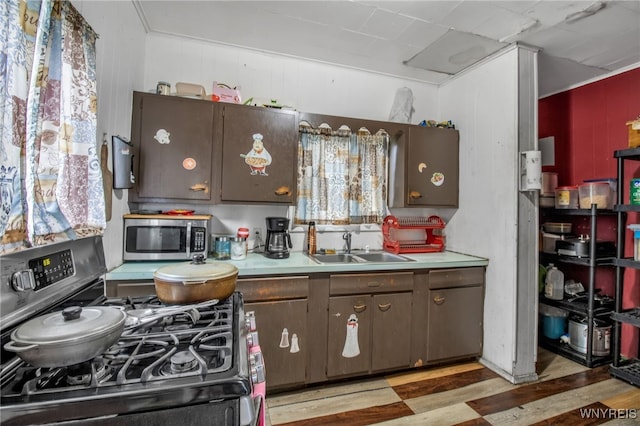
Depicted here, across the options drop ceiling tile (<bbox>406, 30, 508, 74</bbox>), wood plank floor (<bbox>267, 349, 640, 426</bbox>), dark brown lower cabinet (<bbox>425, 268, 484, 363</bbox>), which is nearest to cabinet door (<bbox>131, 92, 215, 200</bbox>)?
wood plank floor (<bbox>267, 349, 640, 426</bbox>)

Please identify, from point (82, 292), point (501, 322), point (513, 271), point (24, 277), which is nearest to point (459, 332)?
point (501, 322)

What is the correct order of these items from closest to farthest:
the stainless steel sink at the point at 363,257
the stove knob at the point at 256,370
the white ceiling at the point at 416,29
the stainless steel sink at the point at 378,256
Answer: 1. the stove knob at the point at 256,370
2. the white ceiling at the point at 416,29
3. the stainless steel sink at the point at 363,257
4. the stainless steel sink at the point at 378,256

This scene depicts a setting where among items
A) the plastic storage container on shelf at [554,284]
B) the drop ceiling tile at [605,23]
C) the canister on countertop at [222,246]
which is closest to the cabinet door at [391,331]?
the canister on countertop at [222,246]

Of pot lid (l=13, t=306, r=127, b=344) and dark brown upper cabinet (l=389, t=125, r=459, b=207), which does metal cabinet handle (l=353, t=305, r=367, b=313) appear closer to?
dark brown upper cabinet (l=389, t=125, r=459, b=207)

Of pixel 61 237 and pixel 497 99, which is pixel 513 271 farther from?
pixel 61 237

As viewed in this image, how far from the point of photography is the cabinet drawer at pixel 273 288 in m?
1.96

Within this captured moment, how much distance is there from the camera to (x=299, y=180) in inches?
104

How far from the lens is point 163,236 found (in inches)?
78.8

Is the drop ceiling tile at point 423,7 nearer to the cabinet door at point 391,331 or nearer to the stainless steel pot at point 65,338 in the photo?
the cabinet door at point 391,331

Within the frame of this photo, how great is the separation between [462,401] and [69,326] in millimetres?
2295

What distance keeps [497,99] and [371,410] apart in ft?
8.27

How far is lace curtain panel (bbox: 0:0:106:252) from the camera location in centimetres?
88

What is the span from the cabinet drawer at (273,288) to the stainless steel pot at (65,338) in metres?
1.22

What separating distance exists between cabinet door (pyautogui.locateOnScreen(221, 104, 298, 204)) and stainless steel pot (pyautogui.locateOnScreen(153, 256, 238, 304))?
3.90 feet
